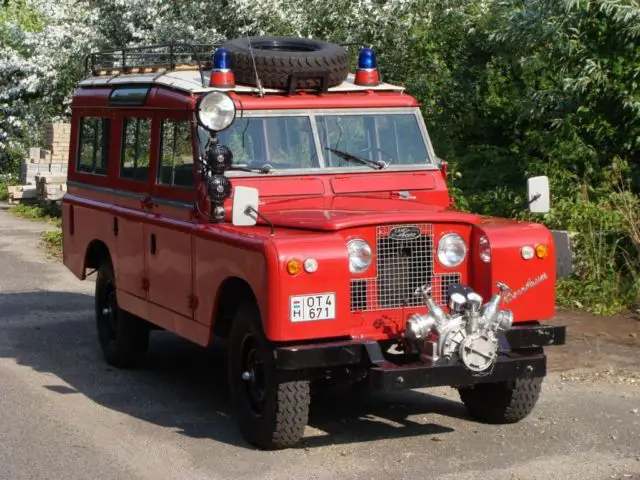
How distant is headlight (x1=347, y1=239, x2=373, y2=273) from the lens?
6.97 metres

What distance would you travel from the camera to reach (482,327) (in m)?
6.75

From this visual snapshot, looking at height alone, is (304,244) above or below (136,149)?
below

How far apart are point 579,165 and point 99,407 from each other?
6.75m

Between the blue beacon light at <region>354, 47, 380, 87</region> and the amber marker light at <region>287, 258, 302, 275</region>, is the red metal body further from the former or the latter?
the blue beacon light at <region>354, 47, 380, 87</region>

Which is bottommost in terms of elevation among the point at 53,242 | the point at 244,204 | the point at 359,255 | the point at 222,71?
the point at 53,242

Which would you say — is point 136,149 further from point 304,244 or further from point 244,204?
point 304,244

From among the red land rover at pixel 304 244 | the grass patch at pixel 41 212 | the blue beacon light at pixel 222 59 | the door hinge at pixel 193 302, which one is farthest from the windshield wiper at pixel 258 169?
the grass patch at pixel 41 212

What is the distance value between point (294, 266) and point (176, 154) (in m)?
2.16

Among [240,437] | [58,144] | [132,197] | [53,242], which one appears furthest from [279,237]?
[58,144]

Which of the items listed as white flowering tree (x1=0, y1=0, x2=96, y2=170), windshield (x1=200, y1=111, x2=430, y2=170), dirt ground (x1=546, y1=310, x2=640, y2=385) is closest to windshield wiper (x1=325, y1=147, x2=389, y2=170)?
windshield (x1=200, y1=111, x2=430, y2=170)

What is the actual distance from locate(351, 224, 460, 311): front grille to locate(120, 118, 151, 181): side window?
2.56 metres

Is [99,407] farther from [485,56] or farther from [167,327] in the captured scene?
[485,56]

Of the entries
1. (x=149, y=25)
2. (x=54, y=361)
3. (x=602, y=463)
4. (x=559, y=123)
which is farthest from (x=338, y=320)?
(x=149, y=25)

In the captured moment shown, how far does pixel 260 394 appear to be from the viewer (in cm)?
717
